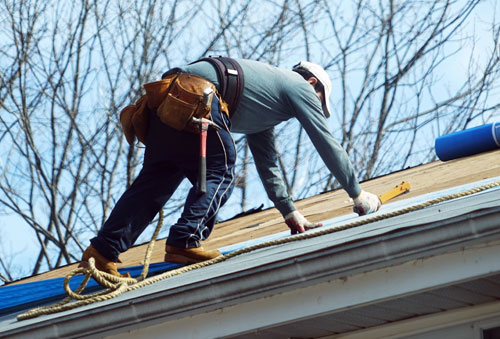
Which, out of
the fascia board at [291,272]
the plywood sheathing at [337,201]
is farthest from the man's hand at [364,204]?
the fascia board at [291,272]

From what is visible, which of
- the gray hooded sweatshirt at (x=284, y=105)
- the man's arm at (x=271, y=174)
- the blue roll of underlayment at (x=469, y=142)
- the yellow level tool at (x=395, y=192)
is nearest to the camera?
the gray hooded sweatshirt at (x=284, y=105)

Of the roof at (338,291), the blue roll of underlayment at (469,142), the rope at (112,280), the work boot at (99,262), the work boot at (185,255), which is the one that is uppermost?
the blue roll of underlayment at (469,142)

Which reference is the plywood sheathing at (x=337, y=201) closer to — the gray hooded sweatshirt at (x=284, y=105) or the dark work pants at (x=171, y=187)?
the gray hooded sweatshirt at (x=284, y=105)

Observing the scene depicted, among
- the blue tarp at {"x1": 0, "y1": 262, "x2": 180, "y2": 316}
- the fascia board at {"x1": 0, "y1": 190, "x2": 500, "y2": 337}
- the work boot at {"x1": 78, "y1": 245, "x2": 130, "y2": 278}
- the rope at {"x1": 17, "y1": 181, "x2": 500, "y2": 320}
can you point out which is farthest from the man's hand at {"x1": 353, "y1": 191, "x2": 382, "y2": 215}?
the fascia board at {"x1": 0, "y1": 190, "x2": 500, "y2": 337}

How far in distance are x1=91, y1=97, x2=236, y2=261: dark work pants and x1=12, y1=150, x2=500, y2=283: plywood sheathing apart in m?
1.62

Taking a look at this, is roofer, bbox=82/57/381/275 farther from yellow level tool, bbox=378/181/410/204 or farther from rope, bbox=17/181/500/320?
yellow level tool, bbox=378/181/410/204

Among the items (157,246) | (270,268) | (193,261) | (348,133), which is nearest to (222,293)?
(270,268)

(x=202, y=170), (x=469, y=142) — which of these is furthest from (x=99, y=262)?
(x=469, y=142)

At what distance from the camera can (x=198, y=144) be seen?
4.09m

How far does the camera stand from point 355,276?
2.64m

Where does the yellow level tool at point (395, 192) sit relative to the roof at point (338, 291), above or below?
above

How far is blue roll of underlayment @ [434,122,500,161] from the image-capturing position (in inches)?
251

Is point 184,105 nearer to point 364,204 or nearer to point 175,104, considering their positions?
point 175,104

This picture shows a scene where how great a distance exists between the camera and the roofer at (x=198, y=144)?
4.04 metres
